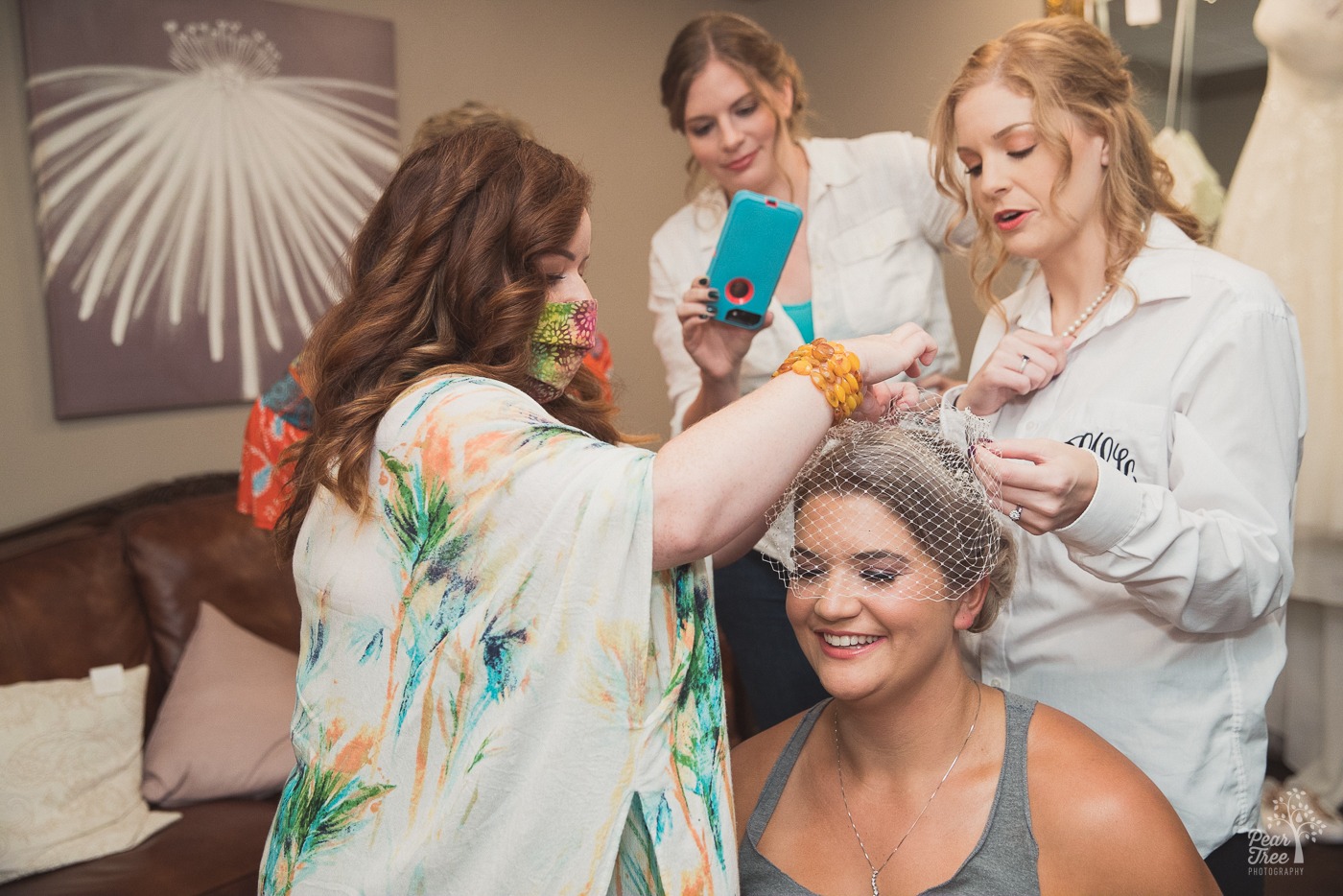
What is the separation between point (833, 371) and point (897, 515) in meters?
0.44

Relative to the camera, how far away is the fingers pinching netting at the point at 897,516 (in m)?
1.41

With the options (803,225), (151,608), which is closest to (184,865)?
(151,608)

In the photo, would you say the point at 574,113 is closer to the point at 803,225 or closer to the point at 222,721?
the point at 803,225

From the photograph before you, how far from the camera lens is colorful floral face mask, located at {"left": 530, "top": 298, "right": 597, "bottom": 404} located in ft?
3.95

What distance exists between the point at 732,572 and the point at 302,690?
1072 millimetres

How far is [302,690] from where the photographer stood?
1.21 meters

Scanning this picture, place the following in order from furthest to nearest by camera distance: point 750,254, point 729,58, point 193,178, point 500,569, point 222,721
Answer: point 193,178 → point 222,721 → point 729,58 → point 750,254 → point 500,569

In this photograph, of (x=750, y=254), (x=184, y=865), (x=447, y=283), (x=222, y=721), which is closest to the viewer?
(x=447, y=283)

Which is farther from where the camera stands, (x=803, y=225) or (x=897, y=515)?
(x=803, y=225)

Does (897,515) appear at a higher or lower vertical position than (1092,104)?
lower

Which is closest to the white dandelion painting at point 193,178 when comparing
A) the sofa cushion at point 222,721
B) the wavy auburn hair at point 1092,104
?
the sofa cushion at point 222,721

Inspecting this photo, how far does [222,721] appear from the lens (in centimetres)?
280

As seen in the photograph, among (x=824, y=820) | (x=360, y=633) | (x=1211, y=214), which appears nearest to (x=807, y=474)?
(x=824, y=820)

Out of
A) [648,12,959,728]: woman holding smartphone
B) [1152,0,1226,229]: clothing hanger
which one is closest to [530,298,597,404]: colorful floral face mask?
[648,12,959,728]: woman holding smartphone
